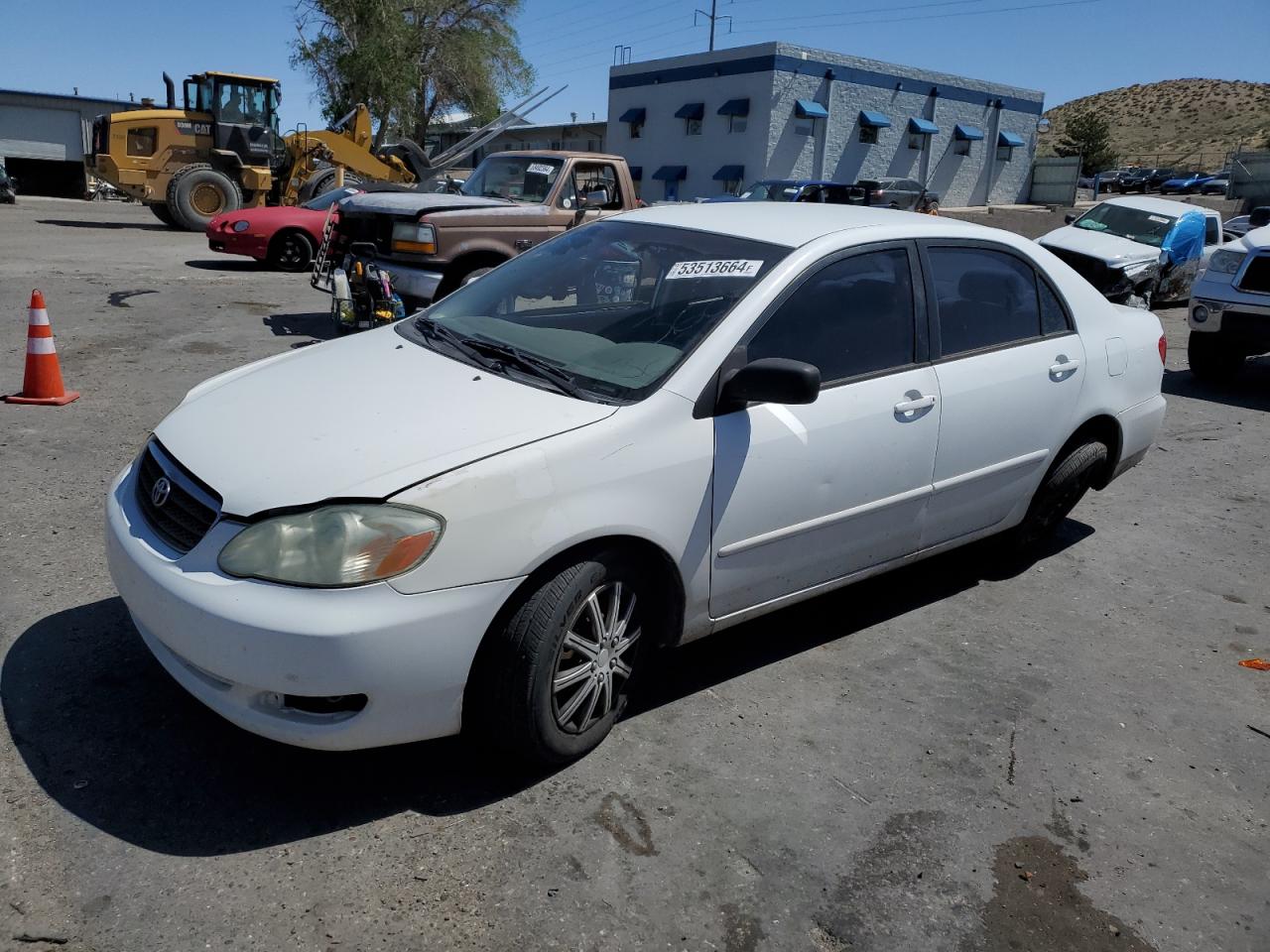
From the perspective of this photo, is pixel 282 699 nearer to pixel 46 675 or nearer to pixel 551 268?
pixel 46 675

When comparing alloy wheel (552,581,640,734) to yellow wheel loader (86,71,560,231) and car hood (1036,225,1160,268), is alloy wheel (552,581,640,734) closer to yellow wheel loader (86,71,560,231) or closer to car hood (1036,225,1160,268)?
car hood (1036,225,1160,268)

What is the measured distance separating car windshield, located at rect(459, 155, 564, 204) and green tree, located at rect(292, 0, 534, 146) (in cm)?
3595

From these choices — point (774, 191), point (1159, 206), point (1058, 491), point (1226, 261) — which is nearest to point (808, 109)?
point (774, 191)

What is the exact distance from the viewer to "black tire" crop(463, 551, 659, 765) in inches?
110

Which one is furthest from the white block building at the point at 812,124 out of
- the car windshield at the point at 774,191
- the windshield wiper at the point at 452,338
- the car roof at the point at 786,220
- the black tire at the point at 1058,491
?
the windshield wiper at the point at 452,338

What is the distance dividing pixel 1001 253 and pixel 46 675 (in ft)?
13.3

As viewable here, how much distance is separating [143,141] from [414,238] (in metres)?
15.9

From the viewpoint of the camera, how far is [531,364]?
3.39 m

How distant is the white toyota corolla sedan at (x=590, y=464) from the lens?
265 cm

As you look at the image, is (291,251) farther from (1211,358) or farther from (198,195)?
(1211,358)

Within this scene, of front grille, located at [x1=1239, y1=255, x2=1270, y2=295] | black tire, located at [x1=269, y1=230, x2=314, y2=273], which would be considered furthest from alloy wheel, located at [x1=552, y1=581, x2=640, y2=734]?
black tire, located at [x1=269, y1=230, x2=314, y2=273]

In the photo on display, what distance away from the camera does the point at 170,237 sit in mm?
20609

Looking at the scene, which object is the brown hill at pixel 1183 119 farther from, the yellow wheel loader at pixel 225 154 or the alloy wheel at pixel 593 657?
the alloy wheel at pixel 593 657

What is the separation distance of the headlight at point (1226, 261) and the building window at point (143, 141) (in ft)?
67.3
